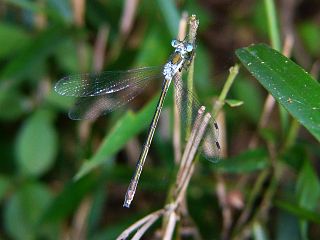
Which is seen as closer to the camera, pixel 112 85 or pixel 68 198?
pixel 112 85

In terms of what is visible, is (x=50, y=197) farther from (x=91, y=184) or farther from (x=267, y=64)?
(x=267, y=64)

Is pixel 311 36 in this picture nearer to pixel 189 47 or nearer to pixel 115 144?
pixel 189 47

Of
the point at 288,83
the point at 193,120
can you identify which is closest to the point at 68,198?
the point at 193,120

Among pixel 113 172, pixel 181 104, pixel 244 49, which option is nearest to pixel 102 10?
pixel 113 172

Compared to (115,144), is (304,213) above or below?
below

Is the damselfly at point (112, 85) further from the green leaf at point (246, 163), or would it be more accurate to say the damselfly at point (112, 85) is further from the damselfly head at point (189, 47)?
the green leaf at point (246, 163)
